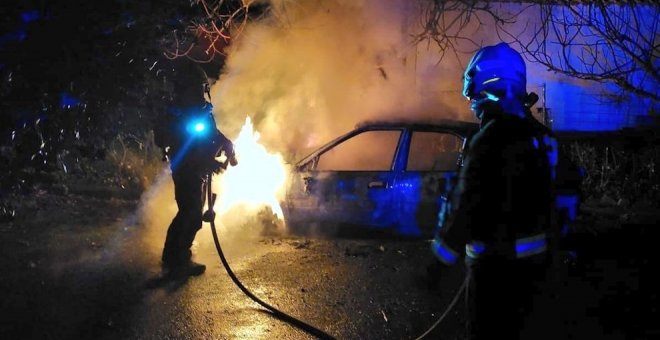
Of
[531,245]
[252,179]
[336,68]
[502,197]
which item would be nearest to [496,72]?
[502,197]

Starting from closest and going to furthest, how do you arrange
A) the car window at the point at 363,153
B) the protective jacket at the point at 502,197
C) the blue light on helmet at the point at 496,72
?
the protective jacket at the point at 502,197 < the blue light on helmet at the point at 496,72 < the car window at the point at 363,153

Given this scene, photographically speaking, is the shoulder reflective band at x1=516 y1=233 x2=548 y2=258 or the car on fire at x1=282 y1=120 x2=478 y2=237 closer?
the shoulder reflective band at x1=516 y1=233 x2=548 y2=258

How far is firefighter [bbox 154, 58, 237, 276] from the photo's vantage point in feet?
17.1

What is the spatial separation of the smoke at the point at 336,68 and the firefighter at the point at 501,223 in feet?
20.5

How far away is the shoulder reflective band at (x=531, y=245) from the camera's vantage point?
235 centimetres

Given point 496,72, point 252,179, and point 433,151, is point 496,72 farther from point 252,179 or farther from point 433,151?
point 252,179

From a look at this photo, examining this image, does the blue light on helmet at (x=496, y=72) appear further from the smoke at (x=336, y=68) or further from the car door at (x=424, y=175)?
the smoke at (x=336, y=68)

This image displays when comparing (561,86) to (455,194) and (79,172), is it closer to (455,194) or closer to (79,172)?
(455,194)

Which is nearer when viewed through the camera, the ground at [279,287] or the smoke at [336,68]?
the ground at [279,287]

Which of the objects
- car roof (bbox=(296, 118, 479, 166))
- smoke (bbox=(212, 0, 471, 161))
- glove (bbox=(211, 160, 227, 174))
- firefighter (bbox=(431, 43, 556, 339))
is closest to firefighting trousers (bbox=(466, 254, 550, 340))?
firefighter (bbox=(431, 43, 556, 339))

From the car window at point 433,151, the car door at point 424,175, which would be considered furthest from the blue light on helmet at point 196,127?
the car window at point 433,151

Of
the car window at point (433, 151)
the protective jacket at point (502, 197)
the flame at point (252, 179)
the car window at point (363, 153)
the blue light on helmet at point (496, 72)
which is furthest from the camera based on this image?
the flame at point (252, 179)

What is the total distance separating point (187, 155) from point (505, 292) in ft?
12.1

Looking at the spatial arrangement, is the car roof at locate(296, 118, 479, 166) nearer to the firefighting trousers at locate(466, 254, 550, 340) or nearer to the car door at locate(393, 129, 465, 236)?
the car door at locate(393, 129, 465, 236)
